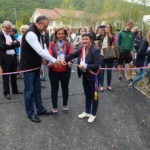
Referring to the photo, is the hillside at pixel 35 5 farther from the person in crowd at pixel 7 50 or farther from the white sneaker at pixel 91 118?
the white sneaker at pixel 91 118

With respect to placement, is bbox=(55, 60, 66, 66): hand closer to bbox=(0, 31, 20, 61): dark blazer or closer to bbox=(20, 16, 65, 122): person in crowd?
bbox=(20, 16, 65, 122): person in crowd

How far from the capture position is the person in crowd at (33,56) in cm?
314

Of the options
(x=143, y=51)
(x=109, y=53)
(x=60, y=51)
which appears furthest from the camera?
(x=109, y=53)

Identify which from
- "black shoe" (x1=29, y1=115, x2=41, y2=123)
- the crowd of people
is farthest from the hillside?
"black shoe" (x1=29, y1=115, x2=41, y2=123)

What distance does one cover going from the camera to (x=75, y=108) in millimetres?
4336

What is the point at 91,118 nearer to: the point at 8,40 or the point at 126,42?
the point at 8,40

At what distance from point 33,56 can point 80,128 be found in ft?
5.73

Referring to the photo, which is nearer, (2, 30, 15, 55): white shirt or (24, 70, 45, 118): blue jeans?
(24, 70, 45, 118): blue jeans

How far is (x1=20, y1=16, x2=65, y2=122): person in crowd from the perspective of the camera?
314 centimetres

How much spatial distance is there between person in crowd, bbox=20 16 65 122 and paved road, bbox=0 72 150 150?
1.40ft

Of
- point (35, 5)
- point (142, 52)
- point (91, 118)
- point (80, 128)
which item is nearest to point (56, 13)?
point (35, 5)

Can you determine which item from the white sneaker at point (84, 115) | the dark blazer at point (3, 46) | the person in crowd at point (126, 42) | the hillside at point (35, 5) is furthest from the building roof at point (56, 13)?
the white sneaker at point (84, 115)

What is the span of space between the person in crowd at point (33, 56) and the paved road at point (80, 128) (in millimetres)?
427

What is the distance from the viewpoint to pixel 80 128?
11.4 ft
